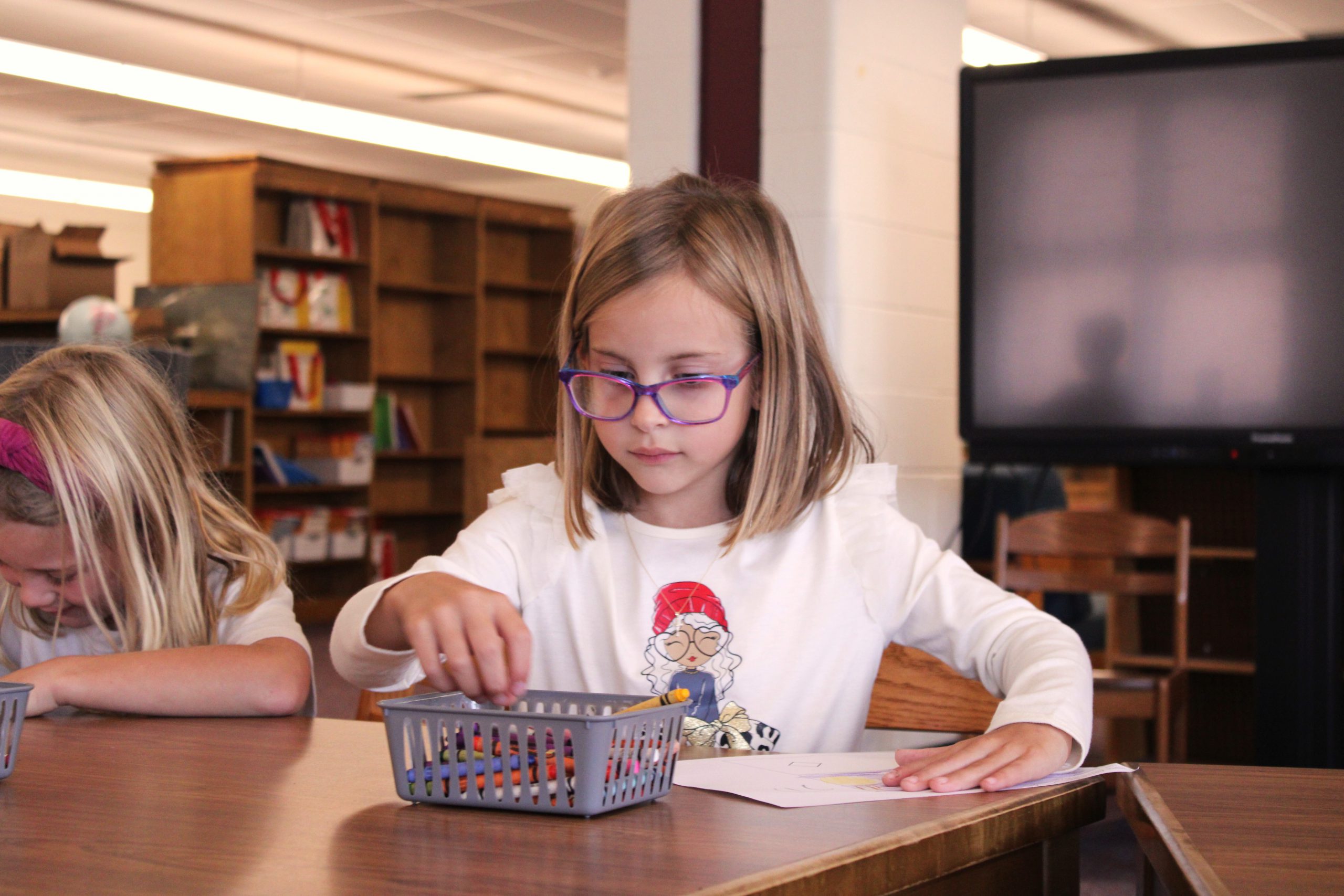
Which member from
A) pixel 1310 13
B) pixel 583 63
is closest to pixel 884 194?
pixel 1310 13

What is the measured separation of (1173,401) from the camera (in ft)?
8.78

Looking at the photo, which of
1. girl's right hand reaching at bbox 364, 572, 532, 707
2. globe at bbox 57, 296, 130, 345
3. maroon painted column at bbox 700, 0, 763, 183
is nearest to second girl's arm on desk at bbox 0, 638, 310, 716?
girl's right hand reaching at bbox 364, 572, 532, 707

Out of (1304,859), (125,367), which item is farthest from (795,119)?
(1304,859)

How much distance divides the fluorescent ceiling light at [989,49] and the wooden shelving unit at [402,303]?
89.5 inches

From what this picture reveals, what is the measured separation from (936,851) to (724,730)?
0.58 metres

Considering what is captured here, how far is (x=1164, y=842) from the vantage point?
77 centimetres

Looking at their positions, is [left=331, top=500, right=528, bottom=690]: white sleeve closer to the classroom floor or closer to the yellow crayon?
the yellow crayon

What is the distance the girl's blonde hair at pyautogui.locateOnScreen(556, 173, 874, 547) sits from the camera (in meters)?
1.38

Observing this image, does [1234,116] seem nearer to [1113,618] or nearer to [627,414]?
[627,414]

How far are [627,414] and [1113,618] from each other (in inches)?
132

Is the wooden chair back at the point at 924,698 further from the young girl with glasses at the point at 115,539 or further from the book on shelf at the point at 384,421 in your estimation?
the book on shelf at the point at 384,421

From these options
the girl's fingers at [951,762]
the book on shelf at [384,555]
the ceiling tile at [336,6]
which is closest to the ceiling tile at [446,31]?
the ceiling tile at [336,6]

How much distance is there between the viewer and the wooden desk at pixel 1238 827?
689 mm

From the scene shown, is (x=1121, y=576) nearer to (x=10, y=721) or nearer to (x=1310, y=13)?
(x=10, y=721)
